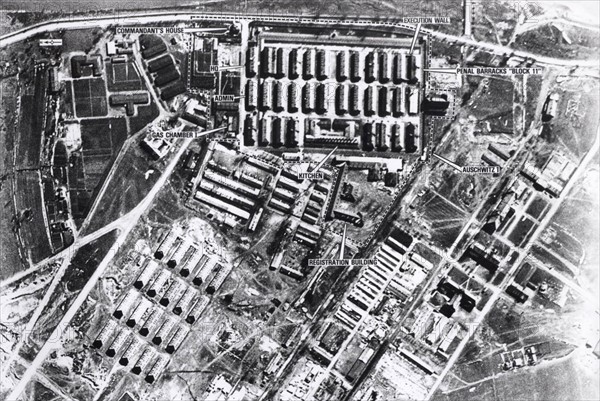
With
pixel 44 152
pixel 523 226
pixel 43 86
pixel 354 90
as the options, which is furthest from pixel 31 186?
pixel 523 226

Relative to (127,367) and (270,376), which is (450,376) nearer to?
(270,376)

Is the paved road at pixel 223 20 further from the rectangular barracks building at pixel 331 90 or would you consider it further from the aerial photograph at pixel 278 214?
the rectangular barracks building at pixel 331 90

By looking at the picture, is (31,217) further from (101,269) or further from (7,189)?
(101,269)

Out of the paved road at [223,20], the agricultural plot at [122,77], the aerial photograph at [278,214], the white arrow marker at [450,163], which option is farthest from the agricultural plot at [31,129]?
the white arrow marker at [450,163]

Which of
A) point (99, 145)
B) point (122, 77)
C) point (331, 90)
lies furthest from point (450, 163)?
point (99, 145)

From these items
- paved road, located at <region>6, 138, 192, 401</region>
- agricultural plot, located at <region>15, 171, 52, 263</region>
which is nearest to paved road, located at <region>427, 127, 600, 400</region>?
paved road, located at <region>6, 138, 192, 401</region>

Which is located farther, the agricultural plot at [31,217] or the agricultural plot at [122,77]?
the agricultural plot at [122,77]
